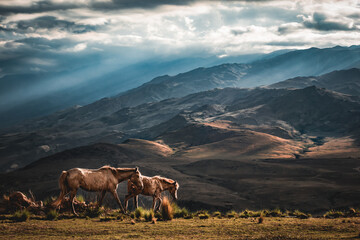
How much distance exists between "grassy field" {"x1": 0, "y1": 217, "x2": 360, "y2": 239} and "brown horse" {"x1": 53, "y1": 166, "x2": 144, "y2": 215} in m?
1.67

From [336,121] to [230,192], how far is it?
14846 centimetres

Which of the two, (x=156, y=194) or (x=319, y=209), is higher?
(x=156, y=194)

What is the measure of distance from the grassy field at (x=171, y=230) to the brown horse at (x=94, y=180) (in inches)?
65.6

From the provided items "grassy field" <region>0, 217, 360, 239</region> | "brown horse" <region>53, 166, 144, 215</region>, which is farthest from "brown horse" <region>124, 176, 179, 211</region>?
"grassy field" <region>0, 217, 360, 239</region>

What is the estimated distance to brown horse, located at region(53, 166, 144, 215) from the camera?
559 inches

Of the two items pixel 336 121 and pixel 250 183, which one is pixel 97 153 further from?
pixel 336 121

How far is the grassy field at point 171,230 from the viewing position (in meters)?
10.6

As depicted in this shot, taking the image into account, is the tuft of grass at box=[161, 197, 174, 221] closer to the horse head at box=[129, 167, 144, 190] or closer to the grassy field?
the grassy field

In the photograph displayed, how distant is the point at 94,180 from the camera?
1473cm

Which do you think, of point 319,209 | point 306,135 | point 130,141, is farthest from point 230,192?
point 306,135

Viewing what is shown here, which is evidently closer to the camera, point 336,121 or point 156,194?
point 156,194

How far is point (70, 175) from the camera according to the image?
1427 cm

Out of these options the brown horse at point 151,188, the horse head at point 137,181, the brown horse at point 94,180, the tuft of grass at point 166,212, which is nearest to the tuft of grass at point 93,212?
the brown horse at point 94,180

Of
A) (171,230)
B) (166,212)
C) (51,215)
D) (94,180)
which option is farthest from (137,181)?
(171,230)
